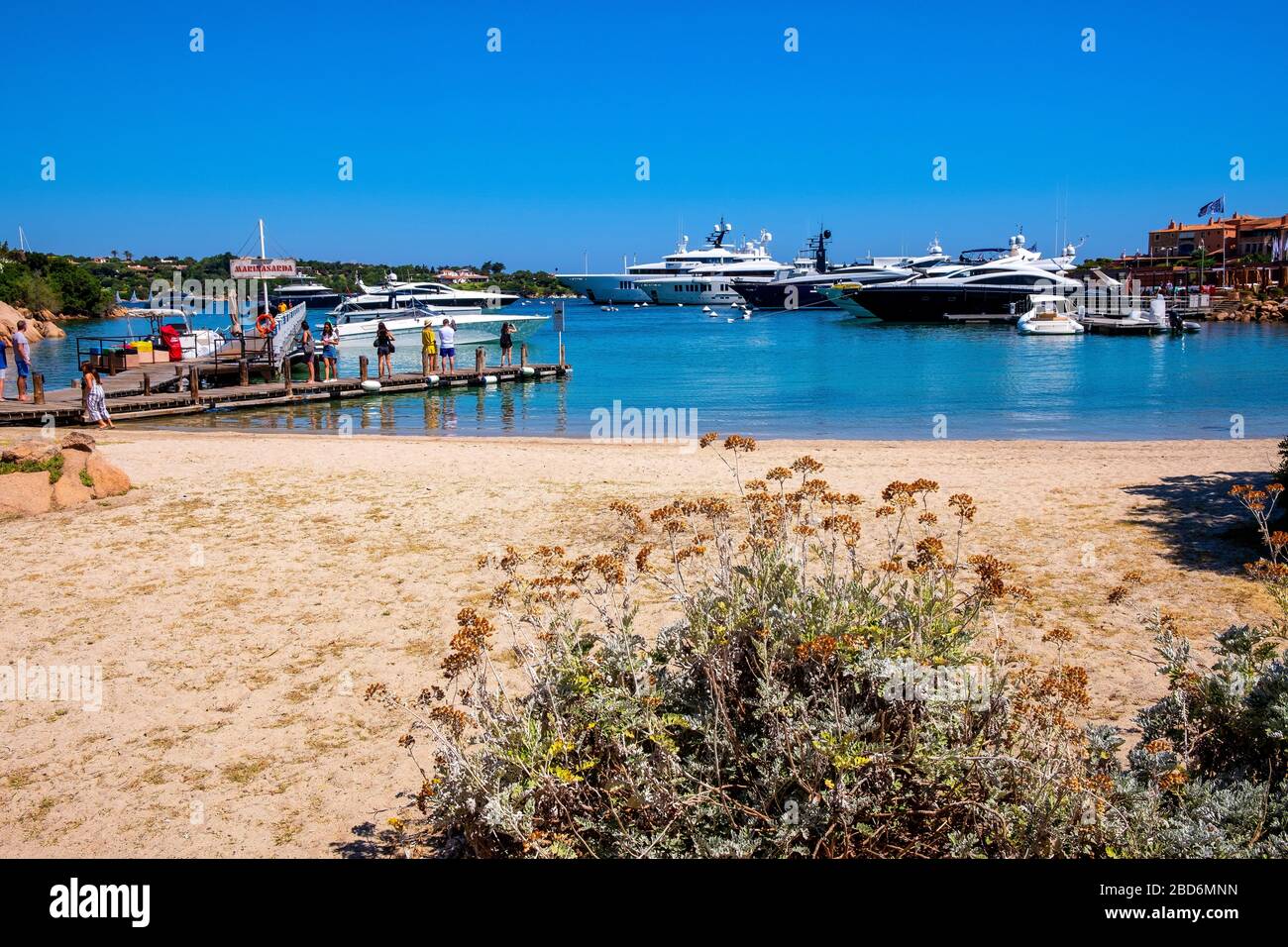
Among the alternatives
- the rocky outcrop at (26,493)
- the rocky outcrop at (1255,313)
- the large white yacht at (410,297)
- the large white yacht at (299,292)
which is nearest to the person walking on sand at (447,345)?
the large white yacht at (410,297)

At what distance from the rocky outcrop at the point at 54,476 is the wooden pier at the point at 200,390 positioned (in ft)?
35.3

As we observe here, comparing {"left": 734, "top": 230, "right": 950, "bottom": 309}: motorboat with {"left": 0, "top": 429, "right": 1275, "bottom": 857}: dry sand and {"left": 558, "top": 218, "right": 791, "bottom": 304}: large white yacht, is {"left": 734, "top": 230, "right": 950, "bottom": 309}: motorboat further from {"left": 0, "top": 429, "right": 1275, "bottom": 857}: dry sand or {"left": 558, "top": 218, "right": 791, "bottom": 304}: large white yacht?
{"left": 0, "top": 429, "right": 1275, "bottom": 857}: dry sand

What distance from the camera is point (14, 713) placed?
5746 mm

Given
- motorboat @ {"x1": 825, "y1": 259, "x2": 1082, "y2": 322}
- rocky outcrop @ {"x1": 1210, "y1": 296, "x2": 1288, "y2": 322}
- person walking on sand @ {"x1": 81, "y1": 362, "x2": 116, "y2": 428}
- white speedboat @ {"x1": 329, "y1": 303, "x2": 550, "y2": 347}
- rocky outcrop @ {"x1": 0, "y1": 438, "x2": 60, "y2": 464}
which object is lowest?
rocky outcrop @ {"x1": 0, "y1": 438, "x2": 60, "y2": 464}

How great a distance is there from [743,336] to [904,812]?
223 ft

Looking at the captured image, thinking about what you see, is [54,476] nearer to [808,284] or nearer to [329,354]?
[329,354]

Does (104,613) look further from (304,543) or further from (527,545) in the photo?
(527,545)

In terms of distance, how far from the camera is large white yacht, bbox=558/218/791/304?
366 feet

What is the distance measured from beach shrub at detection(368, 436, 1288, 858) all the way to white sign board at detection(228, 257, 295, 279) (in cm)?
3292

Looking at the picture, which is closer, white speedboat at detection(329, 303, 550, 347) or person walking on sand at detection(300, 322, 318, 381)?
person walking on sand at detection(300, 322, 318, 381)

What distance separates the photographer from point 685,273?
378 feet

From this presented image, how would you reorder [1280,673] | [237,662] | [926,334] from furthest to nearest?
[926,334]
[237,662]
[1280,673]

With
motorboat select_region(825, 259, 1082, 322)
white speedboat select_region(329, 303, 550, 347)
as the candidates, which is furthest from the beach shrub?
motorboat select_region(825, 259, 1082, 322)
